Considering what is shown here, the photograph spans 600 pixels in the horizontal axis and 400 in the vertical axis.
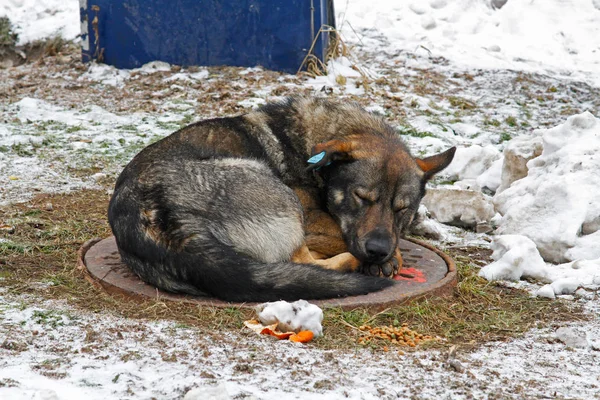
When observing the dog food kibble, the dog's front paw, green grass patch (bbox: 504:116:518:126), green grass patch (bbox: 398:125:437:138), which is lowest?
green grass patch (bbox: 398:125:437:138)

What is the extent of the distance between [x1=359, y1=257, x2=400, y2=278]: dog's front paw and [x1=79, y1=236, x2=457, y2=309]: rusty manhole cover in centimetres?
5

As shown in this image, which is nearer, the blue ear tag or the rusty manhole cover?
the rusty manhole cover

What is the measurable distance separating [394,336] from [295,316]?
55 cm

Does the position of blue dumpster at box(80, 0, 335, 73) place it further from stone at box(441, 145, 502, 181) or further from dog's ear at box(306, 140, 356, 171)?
dog's ear at box(306, 140, 356, 171)

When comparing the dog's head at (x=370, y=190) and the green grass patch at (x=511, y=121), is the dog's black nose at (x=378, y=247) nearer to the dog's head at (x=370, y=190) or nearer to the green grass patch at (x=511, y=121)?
the dog's head at (x=370, y=190)

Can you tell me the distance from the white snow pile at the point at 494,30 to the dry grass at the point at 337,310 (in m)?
7.02

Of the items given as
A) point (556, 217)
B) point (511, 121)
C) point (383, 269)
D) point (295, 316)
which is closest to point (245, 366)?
point (295, 316)

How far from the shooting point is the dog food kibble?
12.8 feet

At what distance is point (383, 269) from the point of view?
4879 mm

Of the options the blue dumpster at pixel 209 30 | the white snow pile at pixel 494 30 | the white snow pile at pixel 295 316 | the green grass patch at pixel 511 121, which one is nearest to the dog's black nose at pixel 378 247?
the white snow pile at pixel 295 316

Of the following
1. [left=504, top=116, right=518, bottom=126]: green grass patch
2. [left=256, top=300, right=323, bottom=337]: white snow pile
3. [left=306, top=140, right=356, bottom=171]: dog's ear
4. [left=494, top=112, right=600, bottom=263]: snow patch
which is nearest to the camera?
[left=256, top=300, right=323, bottom=337]: white snow pile

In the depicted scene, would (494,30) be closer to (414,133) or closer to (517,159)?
(414,133)

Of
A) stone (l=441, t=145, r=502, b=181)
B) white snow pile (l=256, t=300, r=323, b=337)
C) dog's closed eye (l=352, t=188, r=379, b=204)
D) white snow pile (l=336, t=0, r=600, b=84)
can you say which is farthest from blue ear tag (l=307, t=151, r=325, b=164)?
white snow pile (l=336, t=0, r=600, b=84)

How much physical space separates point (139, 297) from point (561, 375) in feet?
7.74
